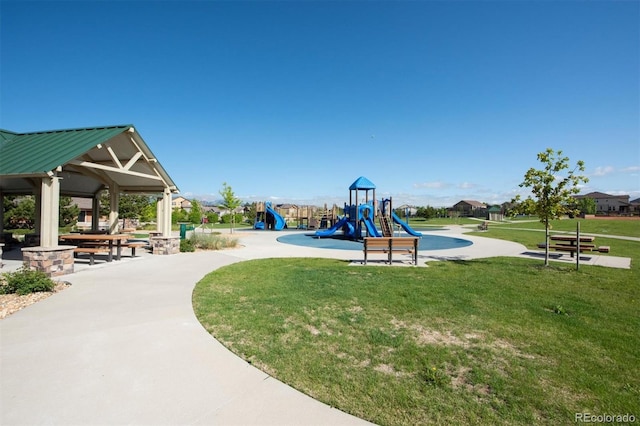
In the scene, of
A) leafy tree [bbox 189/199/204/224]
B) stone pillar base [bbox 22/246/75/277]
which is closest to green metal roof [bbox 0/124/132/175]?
stone pillar base [bbox 22/246/75/277]

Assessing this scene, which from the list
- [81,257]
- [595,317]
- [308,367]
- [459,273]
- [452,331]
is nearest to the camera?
[308,367]

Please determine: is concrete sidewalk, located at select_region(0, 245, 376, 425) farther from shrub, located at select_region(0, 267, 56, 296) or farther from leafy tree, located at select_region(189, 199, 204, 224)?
leafy tree, located at select_region(189, 199, 204, 224)

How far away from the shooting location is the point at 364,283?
7.95 m

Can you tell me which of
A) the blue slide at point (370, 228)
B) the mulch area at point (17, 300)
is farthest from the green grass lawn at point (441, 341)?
the blue slide at point (370, 228)

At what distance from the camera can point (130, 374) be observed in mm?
3551

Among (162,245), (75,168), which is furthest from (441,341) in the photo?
(75,168)

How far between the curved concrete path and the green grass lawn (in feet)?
0.91

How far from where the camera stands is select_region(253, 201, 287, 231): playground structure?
32906 mm

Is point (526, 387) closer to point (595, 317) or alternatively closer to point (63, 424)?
point (595, 317)

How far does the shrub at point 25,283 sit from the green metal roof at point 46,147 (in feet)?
10.1

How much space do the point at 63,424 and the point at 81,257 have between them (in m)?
11.5

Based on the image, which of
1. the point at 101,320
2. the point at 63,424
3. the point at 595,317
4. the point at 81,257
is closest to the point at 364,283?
the point at 595,317

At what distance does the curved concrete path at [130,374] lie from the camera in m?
2.88

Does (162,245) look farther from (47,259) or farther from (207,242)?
(47,259)
